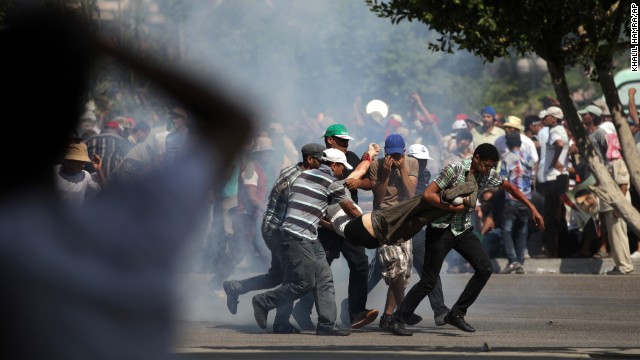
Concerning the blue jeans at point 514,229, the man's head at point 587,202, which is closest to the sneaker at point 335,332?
the blue jeans at point 514,229

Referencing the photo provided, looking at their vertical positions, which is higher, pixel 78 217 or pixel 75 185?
pixel 75 185

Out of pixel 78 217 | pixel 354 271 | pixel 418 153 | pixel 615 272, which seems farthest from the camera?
pixel 615 272

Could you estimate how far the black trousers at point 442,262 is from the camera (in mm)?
10008

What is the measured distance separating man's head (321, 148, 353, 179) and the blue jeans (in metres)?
5.71

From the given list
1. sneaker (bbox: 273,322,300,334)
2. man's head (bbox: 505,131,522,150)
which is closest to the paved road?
sneaker (bbox: 273,322,300,334)

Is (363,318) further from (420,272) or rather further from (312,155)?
(312,155)

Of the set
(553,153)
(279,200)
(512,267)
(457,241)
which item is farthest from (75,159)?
(553,153)

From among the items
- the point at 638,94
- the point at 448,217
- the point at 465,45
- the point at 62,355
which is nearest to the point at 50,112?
the point at 62,355

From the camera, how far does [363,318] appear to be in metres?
10.7

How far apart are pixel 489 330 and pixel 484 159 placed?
5.41 ft

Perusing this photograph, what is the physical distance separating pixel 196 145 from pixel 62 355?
1.20 m

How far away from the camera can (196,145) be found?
5934mm

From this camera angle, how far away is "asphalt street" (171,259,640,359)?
29.3ft

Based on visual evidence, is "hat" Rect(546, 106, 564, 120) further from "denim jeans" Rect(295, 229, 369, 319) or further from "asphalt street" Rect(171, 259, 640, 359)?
"denim jeans" Rect(295, 229, 369, 319)
